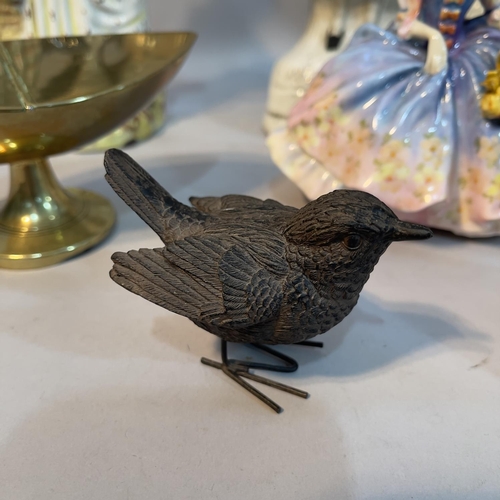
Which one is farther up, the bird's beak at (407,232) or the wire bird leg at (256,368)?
the bird's beak at (407,232)

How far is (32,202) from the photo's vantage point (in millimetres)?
979

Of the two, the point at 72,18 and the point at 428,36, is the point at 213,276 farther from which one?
the point at 72,18

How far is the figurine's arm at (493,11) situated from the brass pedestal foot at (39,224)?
0.85 meters

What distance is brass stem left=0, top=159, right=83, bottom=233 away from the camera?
97 centimetres

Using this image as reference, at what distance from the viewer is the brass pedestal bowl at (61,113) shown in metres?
0.82

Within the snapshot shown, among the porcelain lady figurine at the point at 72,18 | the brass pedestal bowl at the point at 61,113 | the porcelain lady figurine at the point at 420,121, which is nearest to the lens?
the brass pedestal bowl at the point at 61,113

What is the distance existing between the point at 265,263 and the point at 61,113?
44 cm

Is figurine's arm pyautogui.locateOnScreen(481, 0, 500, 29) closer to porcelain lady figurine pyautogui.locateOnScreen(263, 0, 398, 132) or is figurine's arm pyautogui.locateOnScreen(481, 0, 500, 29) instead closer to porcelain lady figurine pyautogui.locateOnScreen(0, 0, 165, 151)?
porcelain lady figurine pyautogui.locateOnScreen(263, 0, 398, 132)

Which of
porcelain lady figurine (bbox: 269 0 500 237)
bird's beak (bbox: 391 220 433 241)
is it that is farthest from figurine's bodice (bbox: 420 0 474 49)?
bird's beak (bbox: 391 220 433 241)

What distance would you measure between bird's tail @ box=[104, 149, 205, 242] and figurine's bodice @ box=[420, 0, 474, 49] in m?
0.68

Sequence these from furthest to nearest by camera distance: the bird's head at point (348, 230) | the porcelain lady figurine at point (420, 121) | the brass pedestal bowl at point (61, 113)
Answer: the porcelain lady figurine at point (420, 121) → the brass pedestal bowl at point (61, 113) → the bird's head at point (348, 230)

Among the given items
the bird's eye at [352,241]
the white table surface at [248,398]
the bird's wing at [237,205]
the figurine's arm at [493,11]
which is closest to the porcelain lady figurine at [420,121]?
the figurine's arm at [493,11]

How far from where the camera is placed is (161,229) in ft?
2.18

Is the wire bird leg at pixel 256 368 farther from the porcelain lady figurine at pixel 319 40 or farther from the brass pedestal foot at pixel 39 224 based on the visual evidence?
the porcelain lady figurine at pixel 319 40
